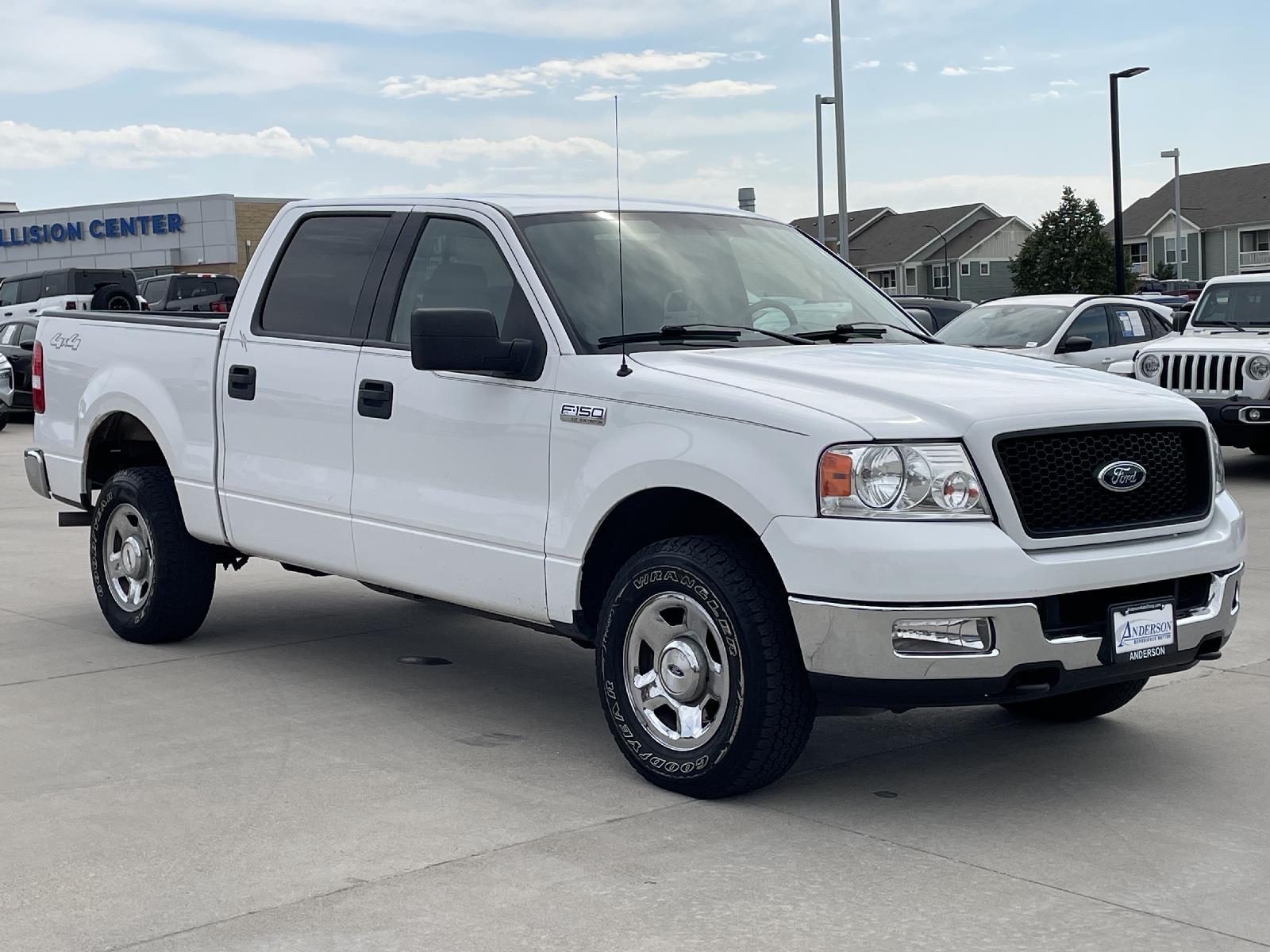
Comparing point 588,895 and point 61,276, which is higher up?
point 61,276

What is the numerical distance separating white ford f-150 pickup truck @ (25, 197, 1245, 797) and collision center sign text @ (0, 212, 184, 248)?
5421 centimetres

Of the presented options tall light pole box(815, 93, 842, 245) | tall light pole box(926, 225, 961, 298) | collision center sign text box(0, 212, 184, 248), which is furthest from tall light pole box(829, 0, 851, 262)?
tall light pole box(926, 225, 961, 298)

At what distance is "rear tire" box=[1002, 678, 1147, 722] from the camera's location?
5883mm

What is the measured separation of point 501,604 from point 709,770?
1111 millimetres

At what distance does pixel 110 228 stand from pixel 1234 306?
1988 inches

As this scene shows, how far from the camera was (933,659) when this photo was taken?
459cm

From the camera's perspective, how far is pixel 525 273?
18.8ft

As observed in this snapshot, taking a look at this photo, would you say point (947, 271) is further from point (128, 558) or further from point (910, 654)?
point (910, 654)

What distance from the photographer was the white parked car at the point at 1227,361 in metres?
14.1

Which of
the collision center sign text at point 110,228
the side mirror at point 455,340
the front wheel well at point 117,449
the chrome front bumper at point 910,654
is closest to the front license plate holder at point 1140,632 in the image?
the chrome front bumper at point 910,654

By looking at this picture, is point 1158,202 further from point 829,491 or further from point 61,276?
point 829,491

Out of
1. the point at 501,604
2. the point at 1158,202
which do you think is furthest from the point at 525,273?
the point at 1158,202

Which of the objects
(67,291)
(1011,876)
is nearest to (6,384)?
(67,291)

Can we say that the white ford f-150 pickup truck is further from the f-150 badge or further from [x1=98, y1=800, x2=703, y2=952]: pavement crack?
[x1=98, y1=800, x2=703, y2=952]: pavement crack
